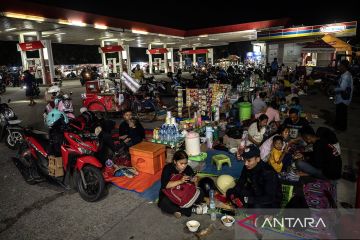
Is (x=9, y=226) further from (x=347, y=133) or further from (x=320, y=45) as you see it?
(x=320, y=45)

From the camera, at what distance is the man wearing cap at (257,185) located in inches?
141

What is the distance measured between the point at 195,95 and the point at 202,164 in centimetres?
469

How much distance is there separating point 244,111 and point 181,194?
587cm

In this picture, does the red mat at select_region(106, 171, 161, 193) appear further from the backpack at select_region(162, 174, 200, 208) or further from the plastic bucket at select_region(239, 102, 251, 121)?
the plastic bucket at select_region(239, 102, 251, 121)

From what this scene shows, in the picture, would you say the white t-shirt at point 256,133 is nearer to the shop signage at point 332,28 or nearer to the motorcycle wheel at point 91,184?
the motorcycle wheel at point 91,184

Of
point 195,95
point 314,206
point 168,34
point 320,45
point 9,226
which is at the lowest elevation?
point 9,226

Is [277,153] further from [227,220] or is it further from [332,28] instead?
[332,28]

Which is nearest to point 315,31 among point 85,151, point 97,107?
point 97,107

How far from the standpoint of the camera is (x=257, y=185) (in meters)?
3.74

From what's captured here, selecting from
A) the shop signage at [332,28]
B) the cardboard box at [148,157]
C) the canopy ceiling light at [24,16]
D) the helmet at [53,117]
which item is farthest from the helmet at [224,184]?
the shop signage at [332,28]

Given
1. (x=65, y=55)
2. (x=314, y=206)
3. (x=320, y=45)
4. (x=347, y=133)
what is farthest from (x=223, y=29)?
(x=65, y=55)

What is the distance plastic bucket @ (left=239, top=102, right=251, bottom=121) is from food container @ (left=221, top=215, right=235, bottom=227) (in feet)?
18.9

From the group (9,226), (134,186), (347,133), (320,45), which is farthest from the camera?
(320,45)

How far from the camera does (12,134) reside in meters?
7.52
